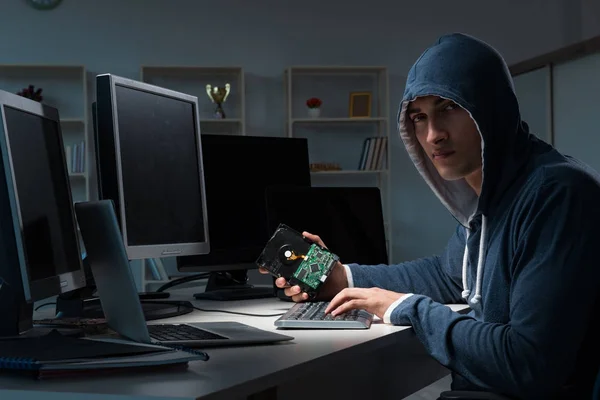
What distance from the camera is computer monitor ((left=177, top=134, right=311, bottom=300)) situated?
2309 millimetres

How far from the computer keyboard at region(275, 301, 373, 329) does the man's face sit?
346 millimetres

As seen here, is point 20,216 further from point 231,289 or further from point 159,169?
point 231,289

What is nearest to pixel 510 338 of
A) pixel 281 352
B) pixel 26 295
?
pixel 281 352

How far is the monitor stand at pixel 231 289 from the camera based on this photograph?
7.28 feet

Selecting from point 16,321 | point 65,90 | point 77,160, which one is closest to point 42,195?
point 16,321

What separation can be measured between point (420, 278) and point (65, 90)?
428 cm

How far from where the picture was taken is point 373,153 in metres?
5.61

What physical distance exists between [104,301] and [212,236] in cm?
93

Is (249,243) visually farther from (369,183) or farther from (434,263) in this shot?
(369,183)

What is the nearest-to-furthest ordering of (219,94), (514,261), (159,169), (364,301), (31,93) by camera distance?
(514,261), (364,301), (159,169), (31,93), (219,94)

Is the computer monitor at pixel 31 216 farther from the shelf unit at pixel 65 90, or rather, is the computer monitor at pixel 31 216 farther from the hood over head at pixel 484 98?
the shelf unit at pixel 65 90

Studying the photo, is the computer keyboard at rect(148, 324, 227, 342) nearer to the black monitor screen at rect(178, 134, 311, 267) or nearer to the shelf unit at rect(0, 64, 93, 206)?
the black monitor screen at rect(178, 134, 311, 267)

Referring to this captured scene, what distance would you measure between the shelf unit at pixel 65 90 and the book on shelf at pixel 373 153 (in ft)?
6.41

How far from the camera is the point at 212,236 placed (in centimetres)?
230
